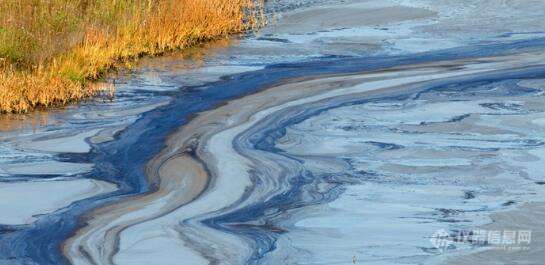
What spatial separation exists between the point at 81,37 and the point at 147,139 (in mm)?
2613

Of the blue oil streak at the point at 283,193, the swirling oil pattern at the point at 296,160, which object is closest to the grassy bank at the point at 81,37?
the swirling oil pattern at the point at 296,160

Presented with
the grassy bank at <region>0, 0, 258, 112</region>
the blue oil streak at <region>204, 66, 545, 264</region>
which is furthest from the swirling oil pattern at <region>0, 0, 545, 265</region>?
the grassy bank at <region>0, 0, 258, 112</region>

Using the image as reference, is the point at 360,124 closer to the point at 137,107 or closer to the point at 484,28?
the point at 137,107

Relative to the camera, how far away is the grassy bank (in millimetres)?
8852

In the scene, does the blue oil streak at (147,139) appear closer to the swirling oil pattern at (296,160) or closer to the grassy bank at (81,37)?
the swirling oil pattern at (296,160)

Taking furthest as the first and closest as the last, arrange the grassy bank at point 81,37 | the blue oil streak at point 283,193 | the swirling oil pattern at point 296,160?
the grassy bank at point 81,37 → the blue oil streak at point 283,193 → the swirling oil pattern at point 296,160

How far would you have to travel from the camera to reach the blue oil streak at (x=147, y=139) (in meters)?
5.70

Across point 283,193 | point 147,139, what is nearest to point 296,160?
point 283,193

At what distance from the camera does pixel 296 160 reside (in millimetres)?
7180

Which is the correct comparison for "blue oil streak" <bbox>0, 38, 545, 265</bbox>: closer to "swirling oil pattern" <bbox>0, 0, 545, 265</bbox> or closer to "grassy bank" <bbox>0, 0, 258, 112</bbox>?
"swirling oil pattern" <bbox>0, 0, 545, 265</bbox>

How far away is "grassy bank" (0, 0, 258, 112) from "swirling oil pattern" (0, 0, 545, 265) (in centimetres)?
36

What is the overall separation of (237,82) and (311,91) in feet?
→ 2.23

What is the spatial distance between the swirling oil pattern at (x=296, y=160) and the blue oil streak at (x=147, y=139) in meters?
0.02

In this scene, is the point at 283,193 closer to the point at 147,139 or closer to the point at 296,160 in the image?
the point at 296,160
